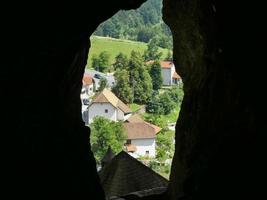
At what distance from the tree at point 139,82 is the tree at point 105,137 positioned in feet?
75.1

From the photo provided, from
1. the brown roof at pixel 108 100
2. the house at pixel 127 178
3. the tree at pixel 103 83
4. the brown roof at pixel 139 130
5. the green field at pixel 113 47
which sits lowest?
the brown roof at pixel 139 130

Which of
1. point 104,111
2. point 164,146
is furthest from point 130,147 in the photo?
point 104,111

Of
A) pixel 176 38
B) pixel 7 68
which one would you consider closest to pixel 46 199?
pixel 7 68

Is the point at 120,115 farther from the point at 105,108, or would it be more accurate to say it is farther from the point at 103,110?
the point at 103,110

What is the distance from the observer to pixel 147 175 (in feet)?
40.5

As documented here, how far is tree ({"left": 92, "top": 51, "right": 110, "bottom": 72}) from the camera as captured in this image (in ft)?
297

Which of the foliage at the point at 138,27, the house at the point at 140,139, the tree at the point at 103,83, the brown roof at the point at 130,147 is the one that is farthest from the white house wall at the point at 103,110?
the foliage at the point at 138,27

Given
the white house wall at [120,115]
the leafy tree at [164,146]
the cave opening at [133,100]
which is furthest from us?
the white house wall at [120,115]

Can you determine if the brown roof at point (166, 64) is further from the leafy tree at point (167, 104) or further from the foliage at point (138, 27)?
the foliage at point (138, 27)

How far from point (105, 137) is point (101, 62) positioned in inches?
1746

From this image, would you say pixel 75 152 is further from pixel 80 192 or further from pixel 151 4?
pixel 151 4

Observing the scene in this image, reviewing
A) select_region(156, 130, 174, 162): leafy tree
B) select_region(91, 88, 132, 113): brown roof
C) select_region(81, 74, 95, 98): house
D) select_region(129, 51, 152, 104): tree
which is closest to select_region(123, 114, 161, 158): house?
select_region(156, 130, 174, 162): leafy tree

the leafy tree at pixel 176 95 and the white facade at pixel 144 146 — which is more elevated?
the leafy tree at pixel 176 95

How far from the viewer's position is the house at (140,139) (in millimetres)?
52062
